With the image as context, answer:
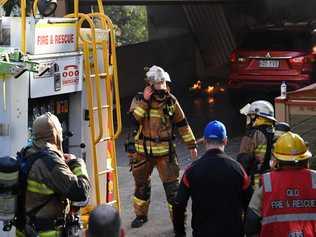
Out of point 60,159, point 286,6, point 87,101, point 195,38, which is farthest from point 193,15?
point 60,159

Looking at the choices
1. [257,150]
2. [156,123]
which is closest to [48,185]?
[257,150]

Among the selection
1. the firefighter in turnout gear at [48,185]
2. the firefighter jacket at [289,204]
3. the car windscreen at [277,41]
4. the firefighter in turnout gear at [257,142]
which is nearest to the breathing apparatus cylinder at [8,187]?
the firefighter in turnout gear at [48,185]

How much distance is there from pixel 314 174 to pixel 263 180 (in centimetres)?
32

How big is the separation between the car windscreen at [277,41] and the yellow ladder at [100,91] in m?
7.73

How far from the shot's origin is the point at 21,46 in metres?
6.04

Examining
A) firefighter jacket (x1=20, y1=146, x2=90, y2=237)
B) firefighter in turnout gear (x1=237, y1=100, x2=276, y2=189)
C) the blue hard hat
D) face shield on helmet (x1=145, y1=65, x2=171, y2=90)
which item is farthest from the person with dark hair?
face shield on helmet (x1=145, y1=65, x2=171, y2=90)

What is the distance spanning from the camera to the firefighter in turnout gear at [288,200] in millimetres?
4531

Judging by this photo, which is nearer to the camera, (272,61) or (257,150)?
(257,150)

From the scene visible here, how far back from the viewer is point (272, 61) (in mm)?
13805

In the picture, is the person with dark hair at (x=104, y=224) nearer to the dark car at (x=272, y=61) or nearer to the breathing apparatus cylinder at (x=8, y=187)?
the breathing apparatus cylinder at (x=8, y=187)

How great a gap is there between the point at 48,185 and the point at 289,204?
157cm

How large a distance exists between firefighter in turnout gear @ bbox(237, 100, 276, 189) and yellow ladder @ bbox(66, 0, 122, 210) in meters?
1.33

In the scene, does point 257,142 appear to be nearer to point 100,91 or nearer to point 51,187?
point 100,91

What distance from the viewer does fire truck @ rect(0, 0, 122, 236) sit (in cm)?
568
